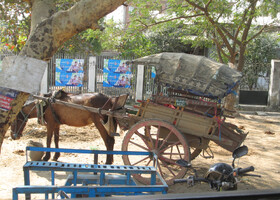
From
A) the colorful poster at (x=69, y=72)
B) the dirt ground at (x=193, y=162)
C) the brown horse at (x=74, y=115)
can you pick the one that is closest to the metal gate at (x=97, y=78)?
the colorful poster at (x=69, y=72)

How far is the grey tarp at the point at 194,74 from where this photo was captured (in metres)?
4.70

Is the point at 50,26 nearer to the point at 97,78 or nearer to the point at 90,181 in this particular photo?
the point at 90,181

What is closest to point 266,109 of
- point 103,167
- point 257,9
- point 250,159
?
point 257,9

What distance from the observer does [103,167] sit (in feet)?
9.61

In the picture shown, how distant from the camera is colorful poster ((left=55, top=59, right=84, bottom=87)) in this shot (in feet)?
43.6

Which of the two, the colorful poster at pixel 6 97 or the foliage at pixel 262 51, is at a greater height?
the foliage at pixel 262 51

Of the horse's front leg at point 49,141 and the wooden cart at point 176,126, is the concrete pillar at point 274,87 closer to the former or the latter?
the wooden cart at point 176,126

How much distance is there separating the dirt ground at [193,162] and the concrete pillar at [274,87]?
142 inches

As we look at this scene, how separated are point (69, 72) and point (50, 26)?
10362 millimetres

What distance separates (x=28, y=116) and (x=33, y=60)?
3590 millimetres

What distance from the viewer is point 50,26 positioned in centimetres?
333

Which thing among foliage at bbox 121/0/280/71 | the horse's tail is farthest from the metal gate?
the horse's tail

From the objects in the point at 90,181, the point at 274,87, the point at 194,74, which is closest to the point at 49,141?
the point at 90,181

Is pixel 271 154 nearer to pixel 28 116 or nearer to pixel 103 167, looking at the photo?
pixel 103 167
